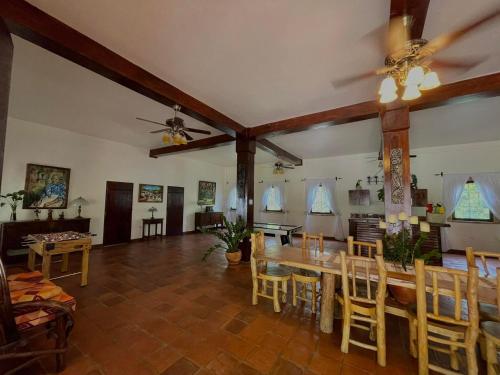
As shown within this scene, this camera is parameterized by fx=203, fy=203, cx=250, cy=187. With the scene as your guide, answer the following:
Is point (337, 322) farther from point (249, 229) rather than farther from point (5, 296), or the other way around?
point (5, 296)

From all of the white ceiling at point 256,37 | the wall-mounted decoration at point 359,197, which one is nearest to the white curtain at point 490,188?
the wall-mounted decoration at point 359,197

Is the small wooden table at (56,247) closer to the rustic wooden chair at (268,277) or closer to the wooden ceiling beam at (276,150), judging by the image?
the rustic wooden chair at (268,277)

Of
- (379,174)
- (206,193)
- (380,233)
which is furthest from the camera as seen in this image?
(206,193)

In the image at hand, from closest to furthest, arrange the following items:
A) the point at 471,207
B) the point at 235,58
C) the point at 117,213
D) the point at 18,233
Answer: the point at 235,58, the point at 18,233, the point at 471,207, the point at 117,213

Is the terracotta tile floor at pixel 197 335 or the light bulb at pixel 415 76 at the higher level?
the light bulb at pixel 415 76

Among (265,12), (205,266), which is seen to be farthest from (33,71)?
(205,266)

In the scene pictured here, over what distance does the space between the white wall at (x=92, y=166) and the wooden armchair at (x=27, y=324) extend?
447 centimetres

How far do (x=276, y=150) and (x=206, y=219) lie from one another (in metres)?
4.30

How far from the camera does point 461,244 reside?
5566 millimetres

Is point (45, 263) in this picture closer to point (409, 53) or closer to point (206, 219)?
point (409, 53)

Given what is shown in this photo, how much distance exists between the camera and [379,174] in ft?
21.8

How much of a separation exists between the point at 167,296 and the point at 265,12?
11.5 ft

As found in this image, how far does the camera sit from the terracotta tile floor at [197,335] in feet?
5.43

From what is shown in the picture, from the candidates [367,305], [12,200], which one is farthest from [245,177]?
[12,200]
